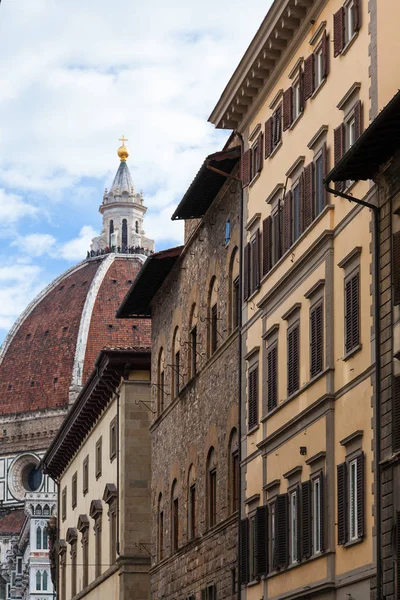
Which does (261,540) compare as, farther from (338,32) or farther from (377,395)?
(338,32)

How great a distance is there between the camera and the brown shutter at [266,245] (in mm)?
32094

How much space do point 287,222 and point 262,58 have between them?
11.2ft

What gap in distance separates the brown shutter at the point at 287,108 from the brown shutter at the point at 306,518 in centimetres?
694

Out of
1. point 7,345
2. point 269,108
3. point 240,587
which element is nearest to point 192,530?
point 240,587

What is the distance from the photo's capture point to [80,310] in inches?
6693

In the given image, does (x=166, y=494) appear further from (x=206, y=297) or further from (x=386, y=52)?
(x=386, y=52)

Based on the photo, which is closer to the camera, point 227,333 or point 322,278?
point 322,278

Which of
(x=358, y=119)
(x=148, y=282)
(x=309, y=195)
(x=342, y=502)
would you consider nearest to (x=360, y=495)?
(x=342, y=502)

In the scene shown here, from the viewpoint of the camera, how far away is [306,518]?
91.1 feet

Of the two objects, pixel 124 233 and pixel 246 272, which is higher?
pixel 124 233

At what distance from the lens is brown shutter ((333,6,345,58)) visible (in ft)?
90.7

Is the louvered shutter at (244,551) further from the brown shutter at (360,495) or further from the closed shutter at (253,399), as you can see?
the brown shutter at (360,495)

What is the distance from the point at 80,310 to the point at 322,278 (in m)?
143

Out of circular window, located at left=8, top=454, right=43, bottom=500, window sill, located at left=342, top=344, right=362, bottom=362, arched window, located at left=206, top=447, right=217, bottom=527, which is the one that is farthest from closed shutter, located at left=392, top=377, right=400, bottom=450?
circular window, located at left=8, top=454, right=43, bottom=500
